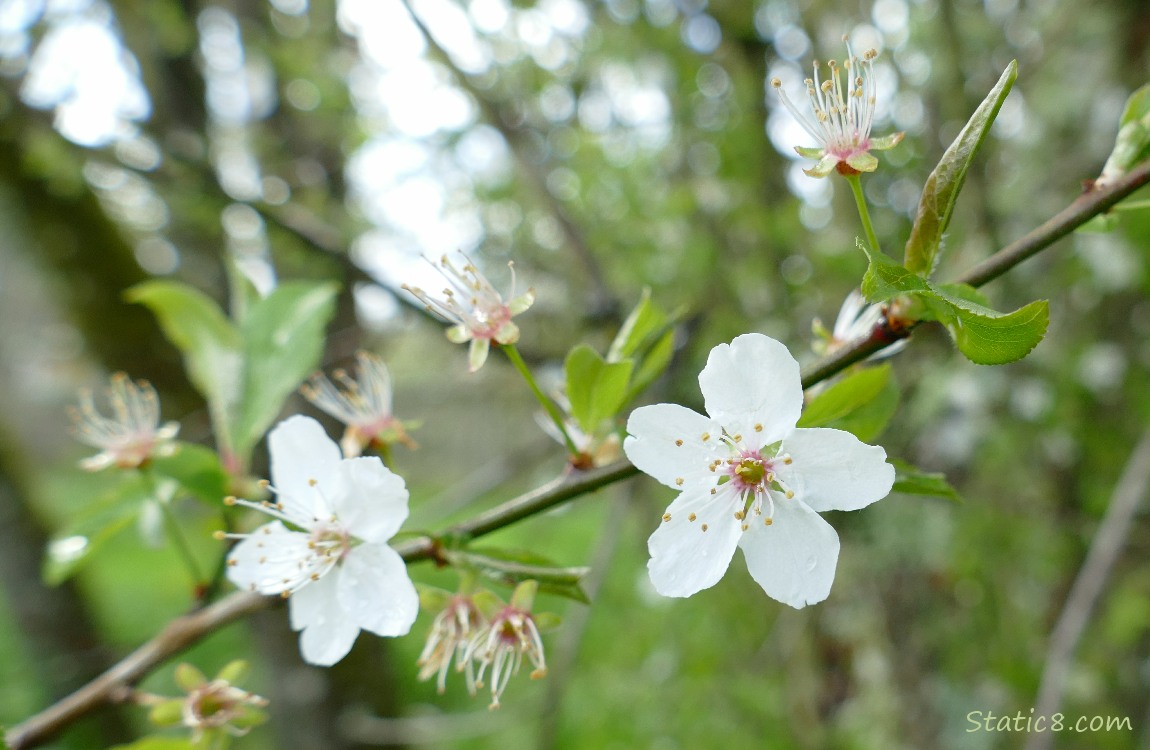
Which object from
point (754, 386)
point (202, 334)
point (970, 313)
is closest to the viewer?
point (970, 313)

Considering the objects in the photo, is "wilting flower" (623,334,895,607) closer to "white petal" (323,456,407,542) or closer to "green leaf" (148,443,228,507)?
"white petal" (323,456,407,542)

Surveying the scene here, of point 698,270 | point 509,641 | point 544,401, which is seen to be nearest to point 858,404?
point 544,401

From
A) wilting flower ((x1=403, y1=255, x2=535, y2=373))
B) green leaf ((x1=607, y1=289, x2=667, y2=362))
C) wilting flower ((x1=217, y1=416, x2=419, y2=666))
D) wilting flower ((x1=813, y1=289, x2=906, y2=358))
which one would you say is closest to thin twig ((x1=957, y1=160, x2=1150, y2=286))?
wilting flower ((x1=813, y1=289, x2=906, y2=358))

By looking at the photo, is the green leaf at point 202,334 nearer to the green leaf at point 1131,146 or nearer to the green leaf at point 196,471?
the green leaf at point 196,471

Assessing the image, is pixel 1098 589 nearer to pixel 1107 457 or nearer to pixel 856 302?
pixel 856 302

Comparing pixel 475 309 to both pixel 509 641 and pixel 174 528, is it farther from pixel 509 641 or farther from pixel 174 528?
pixel 174 528

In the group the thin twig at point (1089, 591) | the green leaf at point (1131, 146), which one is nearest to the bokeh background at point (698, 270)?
the thin twig at point (1089, 591)
